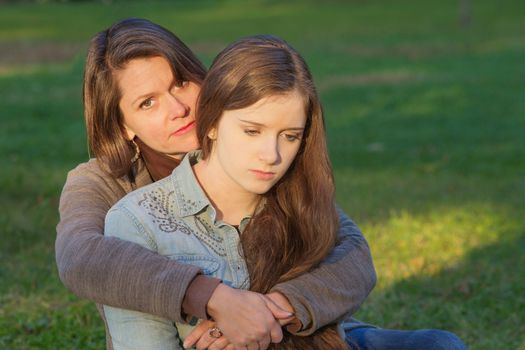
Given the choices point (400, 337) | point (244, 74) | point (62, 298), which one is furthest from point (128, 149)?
point (62, 298)

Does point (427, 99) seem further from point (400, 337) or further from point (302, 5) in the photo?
point (302, 5)

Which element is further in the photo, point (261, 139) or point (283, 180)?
point (283, 180)

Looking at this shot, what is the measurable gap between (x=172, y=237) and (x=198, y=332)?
30cm

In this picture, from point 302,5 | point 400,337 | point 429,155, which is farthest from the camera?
point 302,5

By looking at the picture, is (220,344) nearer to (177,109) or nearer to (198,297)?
(198,297)

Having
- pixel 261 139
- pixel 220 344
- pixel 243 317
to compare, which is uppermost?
pixel 261 139

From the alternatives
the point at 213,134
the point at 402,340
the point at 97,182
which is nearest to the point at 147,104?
the point at 97,182

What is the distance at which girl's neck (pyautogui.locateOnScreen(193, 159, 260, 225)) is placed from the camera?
3303 mm

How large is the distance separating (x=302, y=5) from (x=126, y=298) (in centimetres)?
4110

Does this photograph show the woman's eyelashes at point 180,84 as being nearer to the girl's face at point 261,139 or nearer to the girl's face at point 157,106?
the girl's face at point 157,106

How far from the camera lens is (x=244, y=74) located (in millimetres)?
3131

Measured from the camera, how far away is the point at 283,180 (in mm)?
3426

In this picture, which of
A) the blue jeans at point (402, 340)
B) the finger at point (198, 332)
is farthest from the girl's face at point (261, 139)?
the blue jeans at point (402, 340)

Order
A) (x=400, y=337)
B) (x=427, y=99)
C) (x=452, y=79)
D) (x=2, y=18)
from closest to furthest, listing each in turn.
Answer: (x=400, y=337) < (x=427, y=99) < (x=452, y=79) < (x=2, y=18)
